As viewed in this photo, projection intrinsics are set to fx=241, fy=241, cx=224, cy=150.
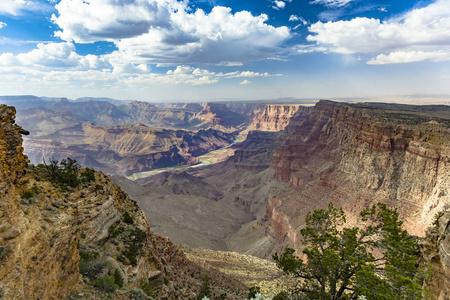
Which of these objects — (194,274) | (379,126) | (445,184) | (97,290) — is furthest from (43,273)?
(379,126)

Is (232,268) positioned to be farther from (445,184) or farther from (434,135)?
(434,135)

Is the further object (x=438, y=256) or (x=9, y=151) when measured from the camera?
(x=438, y=256)

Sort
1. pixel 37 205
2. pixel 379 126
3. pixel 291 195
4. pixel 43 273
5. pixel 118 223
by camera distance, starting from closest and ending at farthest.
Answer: pixel 43 273
pixel 37 205
pixel 118 223
pixel 379 126
pixel 291 195

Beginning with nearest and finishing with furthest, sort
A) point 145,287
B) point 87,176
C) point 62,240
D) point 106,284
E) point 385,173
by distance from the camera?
1. point 62,240
2. point 106,284
3. point 145,287
4. point 87,176
5. point 385,173

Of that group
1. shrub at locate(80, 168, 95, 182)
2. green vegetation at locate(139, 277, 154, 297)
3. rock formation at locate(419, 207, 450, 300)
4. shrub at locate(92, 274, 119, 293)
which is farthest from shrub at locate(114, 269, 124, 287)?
rock formation at locate(419, 207, 450, 300)

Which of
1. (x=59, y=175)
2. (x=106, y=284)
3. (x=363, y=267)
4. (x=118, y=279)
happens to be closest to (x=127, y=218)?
(x=59, y=175)

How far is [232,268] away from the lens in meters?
46.0

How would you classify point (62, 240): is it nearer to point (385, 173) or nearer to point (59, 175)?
point (59, 175)

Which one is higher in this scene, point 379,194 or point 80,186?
point 80,186

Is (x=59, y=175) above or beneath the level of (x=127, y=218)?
above

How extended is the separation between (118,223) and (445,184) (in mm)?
51287

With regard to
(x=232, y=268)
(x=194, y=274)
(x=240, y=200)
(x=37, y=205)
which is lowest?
(x=240, y=200)

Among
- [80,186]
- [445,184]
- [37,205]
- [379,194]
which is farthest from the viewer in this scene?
[379,194]

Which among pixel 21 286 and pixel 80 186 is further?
pixel 80 186
